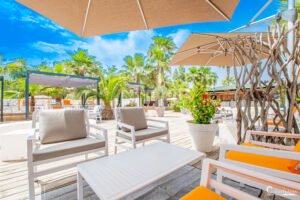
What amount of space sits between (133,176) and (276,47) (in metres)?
2.47

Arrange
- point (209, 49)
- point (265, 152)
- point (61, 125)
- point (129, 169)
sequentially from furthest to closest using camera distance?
point (209, 49) → point (61, 125) → point (129, 169) → point (265, 152)

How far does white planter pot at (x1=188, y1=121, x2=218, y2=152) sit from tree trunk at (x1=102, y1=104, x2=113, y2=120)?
5.76 metres

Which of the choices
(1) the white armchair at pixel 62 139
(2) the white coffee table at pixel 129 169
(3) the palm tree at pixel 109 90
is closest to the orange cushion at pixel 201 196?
(2) the white coffee table at pixel 129 169

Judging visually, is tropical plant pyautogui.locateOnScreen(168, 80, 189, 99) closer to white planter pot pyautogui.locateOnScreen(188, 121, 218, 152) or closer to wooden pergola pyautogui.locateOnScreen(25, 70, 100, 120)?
wooden pergola pyautogui.locateOnScreen(25, 70, 100, 120)

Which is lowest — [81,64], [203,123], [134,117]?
[203,123]

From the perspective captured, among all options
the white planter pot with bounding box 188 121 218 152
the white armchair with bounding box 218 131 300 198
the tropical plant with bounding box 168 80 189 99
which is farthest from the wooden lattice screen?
the tropical plant with bounding box 168 80 189 99

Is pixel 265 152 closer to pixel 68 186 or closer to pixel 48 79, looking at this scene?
pixel 68 186

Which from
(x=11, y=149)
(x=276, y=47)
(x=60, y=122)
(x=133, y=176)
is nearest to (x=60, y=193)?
(x=60, y=122)

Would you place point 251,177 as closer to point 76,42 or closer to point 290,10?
point 290,10

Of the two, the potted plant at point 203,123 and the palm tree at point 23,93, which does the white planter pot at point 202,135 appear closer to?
the potted plant at point 203,123

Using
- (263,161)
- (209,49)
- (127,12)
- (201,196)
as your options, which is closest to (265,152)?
(263,161)

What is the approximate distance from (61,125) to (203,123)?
101 inches

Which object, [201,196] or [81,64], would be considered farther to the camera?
[81,64]

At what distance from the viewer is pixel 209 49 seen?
341 centimetres
